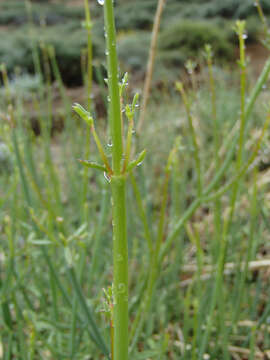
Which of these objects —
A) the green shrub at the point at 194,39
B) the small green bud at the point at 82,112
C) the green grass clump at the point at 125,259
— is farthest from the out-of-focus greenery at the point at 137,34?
the small green bud at the point at 82,112

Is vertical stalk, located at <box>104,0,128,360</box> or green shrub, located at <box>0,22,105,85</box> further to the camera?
green shrub, located at <box>0,22,105,85</box>

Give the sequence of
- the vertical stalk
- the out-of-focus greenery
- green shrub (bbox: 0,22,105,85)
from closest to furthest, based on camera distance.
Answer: the vertical stalk, green shrub (bbox: 0,22,105,85), the out-of-focus greenery

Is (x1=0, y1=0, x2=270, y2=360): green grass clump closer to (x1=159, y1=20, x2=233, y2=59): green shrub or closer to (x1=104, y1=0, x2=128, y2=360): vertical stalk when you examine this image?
(x1=104, y1=0, x2=128, y2=360): vertical stalk

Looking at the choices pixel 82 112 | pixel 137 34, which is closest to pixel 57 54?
pixel 137 34

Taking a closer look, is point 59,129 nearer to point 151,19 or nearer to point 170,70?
point 170,70

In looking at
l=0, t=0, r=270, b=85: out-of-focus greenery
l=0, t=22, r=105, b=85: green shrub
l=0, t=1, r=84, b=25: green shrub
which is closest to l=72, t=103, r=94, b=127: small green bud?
l=0, t=0, r=270, b=85: out-of-focus greenery

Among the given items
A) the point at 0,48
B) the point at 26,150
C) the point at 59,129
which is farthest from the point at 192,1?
the point at 26,150

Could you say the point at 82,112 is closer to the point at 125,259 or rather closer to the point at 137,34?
the point at 125,259

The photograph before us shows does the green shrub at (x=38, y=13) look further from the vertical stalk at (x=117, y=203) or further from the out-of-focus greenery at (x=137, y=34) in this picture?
the vertical stalk at (x=117, y=203)
